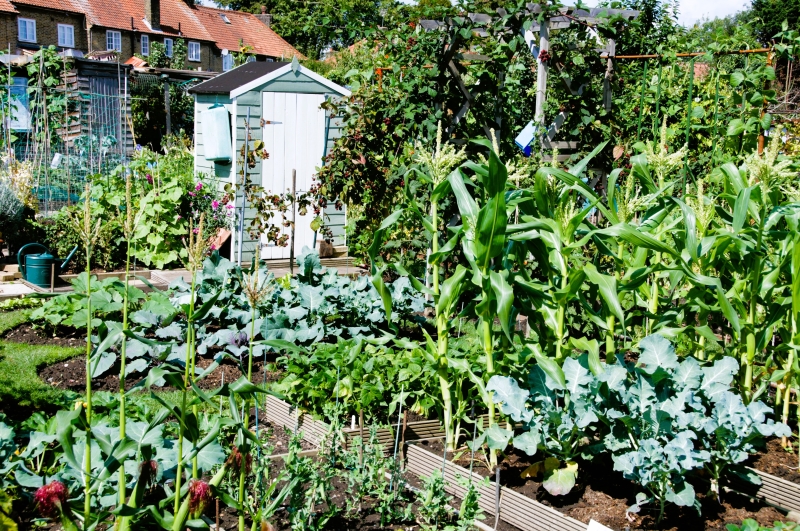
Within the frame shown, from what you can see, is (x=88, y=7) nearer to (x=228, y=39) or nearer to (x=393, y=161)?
(x=228, y=39)

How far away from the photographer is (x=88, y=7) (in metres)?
37.1

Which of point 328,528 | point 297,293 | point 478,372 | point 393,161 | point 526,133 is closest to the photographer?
point 328,528

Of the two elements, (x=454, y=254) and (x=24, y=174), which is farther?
(x=24, y=174)

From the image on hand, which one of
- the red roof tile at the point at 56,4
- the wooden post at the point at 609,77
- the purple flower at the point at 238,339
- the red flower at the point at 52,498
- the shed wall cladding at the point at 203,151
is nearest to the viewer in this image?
the red flower at the point at 52,498

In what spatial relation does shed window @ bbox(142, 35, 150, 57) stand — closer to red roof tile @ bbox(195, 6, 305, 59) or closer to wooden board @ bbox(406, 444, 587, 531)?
red roof tile @ bbox(195, 6, 305, 59)

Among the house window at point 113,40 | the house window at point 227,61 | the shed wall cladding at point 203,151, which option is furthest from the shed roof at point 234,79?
the house window at point 227,61

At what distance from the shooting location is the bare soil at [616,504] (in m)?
3.00

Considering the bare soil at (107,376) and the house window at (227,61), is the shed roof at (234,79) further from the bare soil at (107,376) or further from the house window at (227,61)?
the house window at (227,61)

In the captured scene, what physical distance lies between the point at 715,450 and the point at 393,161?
15.6ft

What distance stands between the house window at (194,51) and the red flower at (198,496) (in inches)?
1625

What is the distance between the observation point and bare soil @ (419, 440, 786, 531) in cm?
300

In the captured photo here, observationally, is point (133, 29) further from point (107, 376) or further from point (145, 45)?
point (107, 376)

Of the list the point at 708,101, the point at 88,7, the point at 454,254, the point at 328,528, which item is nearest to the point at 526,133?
the point at 454,254

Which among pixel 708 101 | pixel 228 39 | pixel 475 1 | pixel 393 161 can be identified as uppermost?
pixel 228 39
